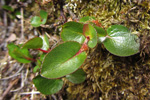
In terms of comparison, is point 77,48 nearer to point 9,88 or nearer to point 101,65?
point 101,65

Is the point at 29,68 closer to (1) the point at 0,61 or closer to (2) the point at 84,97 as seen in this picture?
(1) the point at 0,61

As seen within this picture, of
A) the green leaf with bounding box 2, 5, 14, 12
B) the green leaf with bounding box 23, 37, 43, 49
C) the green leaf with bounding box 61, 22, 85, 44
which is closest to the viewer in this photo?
the green leaf with bounding box 61, 22, 85, 44

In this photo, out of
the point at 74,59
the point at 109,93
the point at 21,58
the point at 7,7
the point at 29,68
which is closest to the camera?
the point at 74,59

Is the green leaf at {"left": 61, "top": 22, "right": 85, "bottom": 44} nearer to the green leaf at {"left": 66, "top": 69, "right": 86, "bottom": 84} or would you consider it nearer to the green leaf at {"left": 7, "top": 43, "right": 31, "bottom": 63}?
the green leaf at {"left": 66, "top": 69, "right": 86, "bottom": 84}

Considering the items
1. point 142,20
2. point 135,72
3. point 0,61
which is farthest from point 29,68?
point 142,20

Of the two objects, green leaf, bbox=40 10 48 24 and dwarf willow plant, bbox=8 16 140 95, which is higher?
green leaf, bbox=40 10 48 24

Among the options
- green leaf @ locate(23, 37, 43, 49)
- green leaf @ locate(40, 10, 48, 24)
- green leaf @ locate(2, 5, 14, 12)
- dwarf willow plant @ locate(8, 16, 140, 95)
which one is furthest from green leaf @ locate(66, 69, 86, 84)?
green leaf @ locate(2, 5, 14, 12)
